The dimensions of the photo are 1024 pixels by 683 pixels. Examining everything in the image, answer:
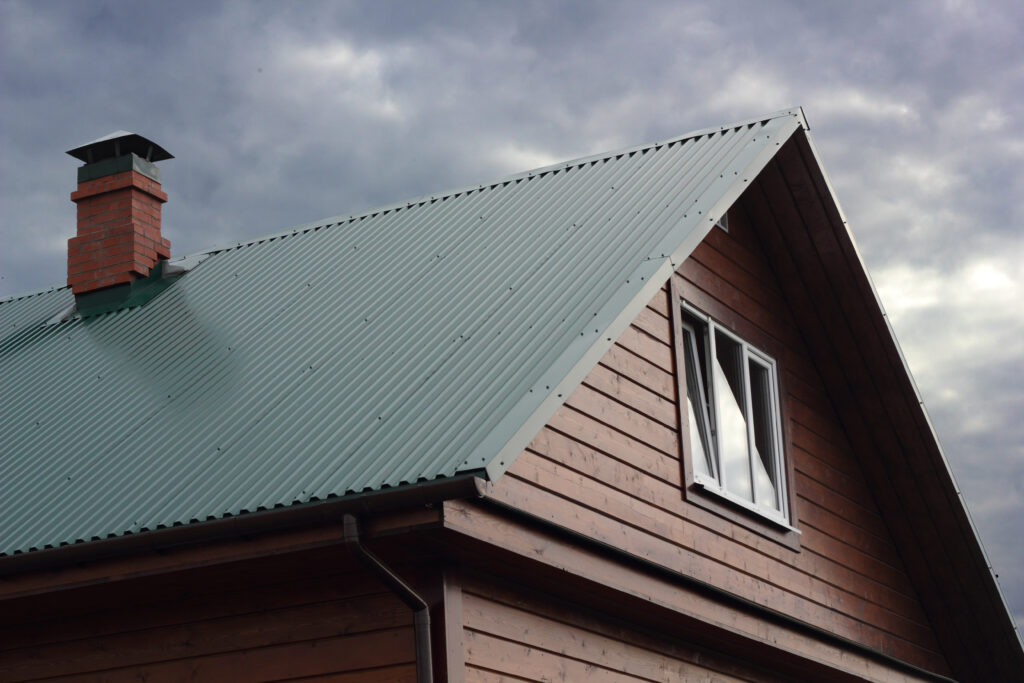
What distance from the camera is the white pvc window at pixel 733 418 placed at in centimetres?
1121

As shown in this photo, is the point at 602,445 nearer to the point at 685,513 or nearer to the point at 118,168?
the point at 685,513

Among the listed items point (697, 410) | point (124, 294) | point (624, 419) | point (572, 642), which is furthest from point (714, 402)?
point (124, 294)

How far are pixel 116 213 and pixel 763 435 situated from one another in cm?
743

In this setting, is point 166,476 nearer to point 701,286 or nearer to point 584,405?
point 584,405

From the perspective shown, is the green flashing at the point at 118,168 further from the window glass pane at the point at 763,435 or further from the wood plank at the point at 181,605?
the window glass pane at the point at 763,435

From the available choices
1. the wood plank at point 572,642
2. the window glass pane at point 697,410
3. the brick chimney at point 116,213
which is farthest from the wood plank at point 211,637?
the brick chimney at point 116,213

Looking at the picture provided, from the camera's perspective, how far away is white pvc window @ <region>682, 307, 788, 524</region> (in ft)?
36.8

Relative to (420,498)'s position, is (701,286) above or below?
above

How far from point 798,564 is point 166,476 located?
229 inches

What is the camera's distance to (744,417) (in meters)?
11.9

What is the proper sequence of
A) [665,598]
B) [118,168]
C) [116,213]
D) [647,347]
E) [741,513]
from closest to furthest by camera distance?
[665,598] < [647,347] < [741,513] < [116,213] < [118,168]

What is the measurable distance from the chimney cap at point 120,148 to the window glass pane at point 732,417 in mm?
6994

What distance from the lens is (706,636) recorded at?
34.1 ft

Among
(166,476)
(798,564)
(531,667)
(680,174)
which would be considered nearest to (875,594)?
(798,564)
